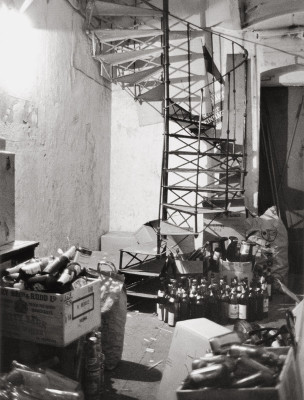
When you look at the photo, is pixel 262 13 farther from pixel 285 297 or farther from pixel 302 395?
pixel 302 395

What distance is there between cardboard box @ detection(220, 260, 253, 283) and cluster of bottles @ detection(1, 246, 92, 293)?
82.0 inches

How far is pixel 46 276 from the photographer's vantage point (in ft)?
8.25

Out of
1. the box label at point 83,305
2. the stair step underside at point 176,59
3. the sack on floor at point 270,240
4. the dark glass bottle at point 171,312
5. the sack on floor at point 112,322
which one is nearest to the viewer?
the box label at point 83,305

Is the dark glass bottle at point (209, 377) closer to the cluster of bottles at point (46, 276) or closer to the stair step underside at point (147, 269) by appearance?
the cluster of bottles at point (46, 276)

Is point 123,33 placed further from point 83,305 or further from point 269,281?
point 83,305

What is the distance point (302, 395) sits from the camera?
1.96 m

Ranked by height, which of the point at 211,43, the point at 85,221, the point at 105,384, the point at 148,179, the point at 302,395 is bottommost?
the point at 105,384

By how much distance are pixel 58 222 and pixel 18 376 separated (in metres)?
2.85

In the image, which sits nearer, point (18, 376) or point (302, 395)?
point (302, 395)

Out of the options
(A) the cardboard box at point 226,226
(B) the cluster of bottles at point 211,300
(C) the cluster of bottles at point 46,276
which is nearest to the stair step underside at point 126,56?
(A) the cardboard box at point 226,226

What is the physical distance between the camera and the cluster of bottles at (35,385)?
2.01m

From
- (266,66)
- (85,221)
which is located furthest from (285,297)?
(266,66)

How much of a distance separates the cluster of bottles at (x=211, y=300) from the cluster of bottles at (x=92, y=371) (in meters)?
1.46

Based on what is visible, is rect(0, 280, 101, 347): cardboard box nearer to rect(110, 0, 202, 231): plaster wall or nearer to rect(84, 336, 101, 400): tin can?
rect(84, 336, 101, 400): tin can
